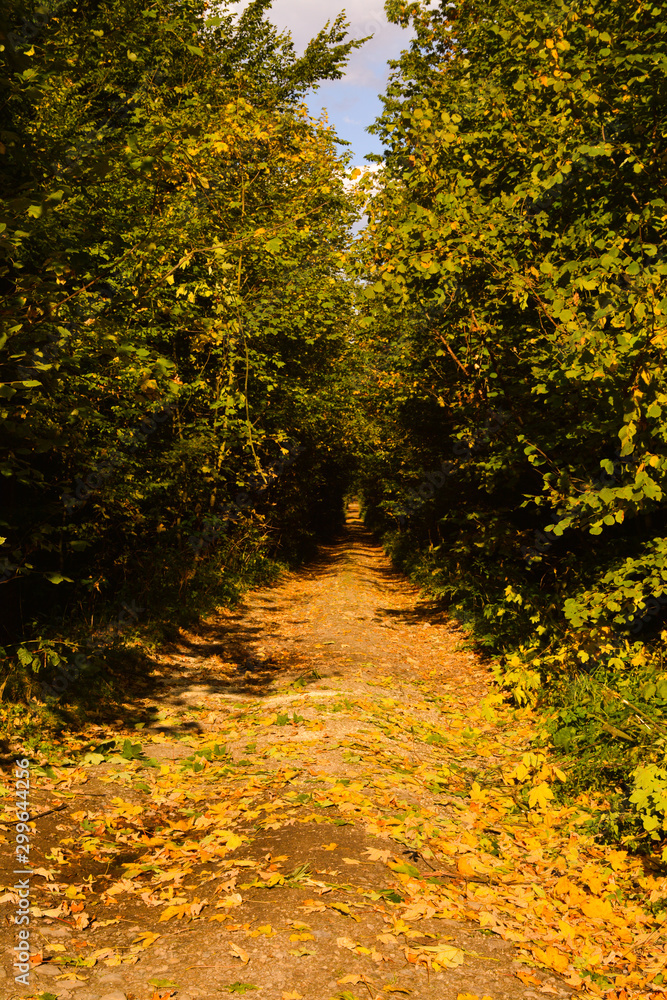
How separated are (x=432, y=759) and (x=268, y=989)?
367 centimetres

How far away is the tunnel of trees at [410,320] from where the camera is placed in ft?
16.7

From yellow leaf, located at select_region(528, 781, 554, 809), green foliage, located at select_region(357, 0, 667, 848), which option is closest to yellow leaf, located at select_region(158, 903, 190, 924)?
yellow leaf, located at select_region(528, 781, 554, 809)

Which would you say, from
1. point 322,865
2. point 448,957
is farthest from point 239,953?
point 448,957

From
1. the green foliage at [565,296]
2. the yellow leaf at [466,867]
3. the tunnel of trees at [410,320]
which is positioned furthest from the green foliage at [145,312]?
the yellow leaf at [466,867]

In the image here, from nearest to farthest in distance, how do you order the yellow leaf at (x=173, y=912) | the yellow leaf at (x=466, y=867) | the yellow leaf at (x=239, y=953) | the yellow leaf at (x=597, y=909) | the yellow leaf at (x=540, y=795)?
1. the yellow leaf at (x=239, y=953)
2. the yellow leaf at (x=173, y=912)
3. the yellow leaf at (x=597, y=909)
4. the yellow leaf at (x=466, y=867)
5. the yellow leaf at (x=540, y=795)

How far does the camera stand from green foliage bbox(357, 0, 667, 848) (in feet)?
17.8

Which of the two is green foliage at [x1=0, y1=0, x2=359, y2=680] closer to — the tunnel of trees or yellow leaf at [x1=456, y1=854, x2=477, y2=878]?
the tunnel of trees

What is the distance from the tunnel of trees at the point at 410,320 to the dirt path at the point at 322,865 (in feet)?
2.65

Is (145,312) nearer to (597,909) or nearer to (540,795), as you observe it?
(540,795)

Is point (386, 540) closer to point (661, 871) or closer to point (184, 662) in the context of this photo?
point (184, 662)

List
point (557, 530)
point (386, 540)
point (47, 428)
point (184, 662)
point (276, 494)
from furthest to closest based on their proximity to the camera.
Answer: point (386, 540)
point (276, 494)
point (184, 662)
point (557, 530)
point (47, 428)

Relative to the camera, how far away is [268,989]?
3.18 m

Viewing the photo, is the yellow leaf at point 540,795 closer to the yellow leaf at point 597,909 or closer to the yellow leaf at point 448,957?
the yellow leaf at point 597,909

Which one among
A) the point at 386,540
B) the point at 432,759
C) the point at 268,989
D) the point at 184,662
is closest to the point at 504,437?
the point at 432,759
